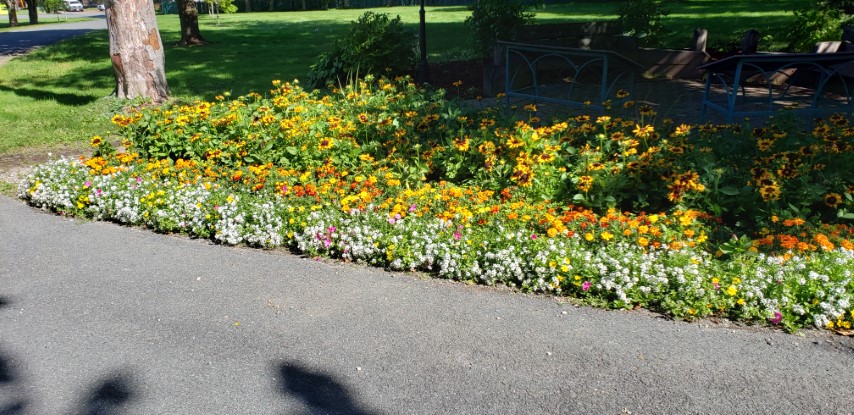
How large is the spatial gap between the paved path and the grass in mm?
5332

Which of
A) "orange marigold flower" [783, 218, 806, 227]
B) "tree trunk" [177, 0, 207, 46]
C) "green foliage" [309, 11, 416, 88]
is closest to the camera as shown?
"orange marigold flower" [783, 218, 806, 227]

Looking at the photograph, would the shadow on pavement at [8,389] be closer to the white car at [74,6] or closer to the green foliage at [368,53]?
the green foliage at [368,53]

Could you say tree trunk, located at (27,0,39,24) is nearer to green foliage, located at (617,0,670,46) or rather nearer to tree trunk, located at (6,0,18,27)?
tree trunk, located at (6,0,18,27)

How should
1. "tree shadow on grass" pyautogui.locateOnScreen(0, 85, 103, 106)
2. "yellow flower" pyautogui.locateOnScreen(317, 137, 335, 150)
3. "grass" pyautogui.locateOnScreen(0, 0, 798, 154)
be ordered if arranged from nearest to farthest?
"yellow flower" pyautogui.locateOnScreen(317, 137, 335, 150)
"grass" pyautogui.locateOnScreen(0, 0, 798, 154)
"tree shadow on grass" pyautogui.locateOnScreen(0, 85, 103, 106)

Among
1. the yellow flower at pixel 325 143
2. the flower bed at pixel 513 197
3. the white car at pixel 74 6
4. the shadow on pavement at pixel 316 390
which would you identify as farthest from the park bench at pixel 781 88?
the white car at pixel 74 6

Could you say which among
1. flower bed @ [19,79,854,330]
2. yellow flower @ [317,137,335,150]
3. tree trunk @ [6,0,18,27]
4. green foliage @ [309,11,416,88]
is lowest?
flower bed @ [19,79,854,330]

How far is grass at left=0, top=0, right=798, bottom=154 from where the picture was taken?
9.90 m

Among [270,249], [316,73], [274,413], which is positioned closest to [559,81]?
[316,73]

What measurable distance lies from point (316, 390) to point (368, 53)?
27.7ft

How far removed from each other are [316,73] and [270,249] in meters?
7.17

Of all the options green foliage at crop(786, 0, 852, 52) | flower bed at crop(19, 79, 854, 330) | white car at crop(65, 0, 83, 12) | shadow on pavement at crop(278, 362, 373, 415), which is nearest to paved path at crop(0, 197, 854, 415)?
shadow on pavement at crop(278, 362, 373, 415)

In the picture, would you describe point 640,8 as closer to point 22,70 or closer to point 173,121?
point 173,121

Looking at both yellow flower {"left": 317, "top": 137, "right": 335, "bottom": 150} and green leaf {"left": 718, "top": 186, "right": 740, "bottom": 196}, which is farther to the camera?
yellow flower {"left": 317, "top": 137, "right": 335, "bottom": 150}

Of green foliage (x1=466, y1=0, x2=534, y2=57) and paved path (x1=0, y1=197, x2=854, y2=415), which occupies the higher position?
green foliage (x1=466, y1=0, x2=534, y2=57)
